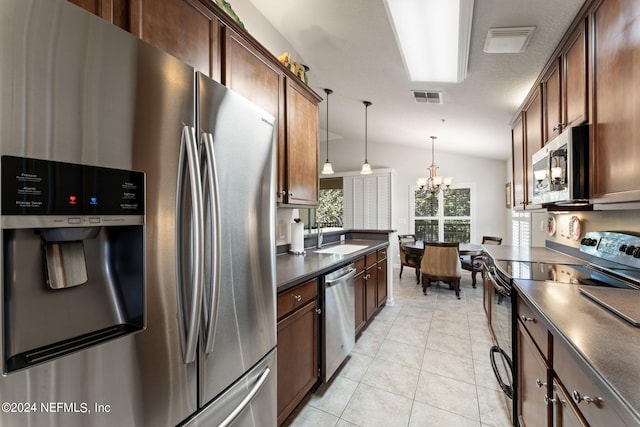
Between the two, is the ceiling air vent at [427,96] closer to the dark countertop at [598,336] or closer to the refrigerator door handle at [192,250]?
the dark countertop at [598,336]

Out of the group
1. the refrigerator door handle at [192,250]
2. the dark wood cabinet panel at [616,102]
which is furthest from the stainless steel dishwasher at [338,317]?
the dark wood cabinet panel at [616,102]

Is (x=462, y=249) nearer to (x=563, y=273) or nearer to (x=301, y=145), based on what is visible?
(x=563, y=273)

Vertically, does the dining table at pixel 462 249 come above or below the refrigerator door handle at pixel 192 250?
below

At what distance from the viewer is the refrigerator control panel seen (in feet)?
1.77

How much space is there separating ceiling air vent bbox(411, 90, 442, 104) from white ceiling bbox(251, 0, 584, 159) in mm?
88

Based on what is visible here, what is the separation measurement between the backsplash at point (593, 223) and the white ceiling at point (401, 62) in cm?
118

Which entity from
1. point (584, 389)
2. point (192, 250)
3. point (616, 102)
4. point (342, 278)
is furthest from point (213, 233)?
point (616, 102)

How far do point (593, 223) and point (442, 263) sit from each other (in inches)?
87.3

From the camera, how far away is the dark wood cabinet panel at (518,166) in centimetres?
281

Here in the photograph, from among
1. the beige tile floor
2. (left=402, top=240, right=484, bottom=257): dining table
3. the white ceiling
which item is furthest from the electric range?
(left=402, top=240, right=484, bottom=257): dining table

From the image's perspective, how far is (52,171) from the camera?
1.93 ft

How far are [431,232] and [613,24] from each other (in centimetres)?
560

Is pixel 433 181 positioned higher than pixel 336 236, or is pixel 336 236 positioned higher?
pixel 433 181

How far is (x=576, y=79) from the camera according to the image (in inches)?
63.0
